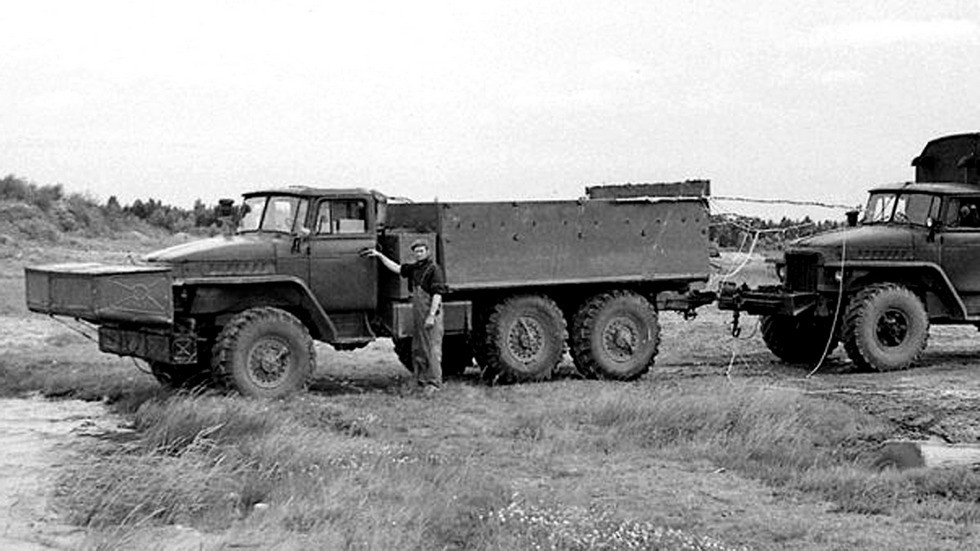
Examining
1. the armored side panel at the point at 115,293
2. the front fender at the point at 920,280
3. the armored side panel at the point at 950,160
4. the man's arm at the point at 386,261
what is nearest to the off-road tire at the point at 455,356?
the man's arm at the point at 386,261

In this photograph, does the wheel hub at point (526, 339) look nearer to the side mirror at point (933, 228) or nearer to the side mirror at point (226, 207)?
the side mirror at point (226, 207)

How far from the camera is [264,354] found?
14109 mm

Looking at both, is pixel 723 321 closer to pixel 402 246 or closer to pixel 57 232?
pixel 402 246

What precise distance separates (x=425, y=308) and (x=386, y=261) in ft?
2.09

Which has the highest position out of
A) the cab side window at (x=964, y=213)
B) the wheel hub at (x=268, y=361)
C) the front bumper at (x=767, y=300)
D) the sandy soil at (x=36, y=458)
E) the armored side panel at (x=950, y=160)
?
the armored side panel at (x=950, y=160)

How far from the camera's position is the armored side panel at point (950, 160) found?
18.3m

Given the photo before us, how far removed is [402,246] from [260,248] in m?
1.47

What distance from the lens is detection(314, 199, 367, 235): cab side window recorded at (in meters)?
14.9

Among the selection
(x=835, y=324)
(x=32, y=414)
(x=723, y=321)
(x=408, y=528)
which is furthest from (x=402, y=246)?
(x=723, y=321)

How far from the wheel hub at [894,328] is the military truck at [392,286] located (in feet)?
6.84

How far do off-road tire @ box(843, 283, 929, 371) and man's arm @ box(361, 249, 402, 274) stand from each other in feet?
18.1

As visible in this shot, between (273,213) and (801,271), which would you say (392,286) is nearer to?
(273,213)

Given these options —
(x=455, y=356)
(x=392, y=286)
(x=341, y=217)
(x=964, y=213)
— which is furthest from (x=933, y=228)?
(x=341, y=217)

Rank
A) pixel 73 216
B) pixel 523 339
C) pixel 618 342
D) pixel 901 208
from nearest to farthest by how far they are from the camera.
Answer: pixel 523 339 < pixel 618 342 < pixel 901 208 < pixel 73 216
